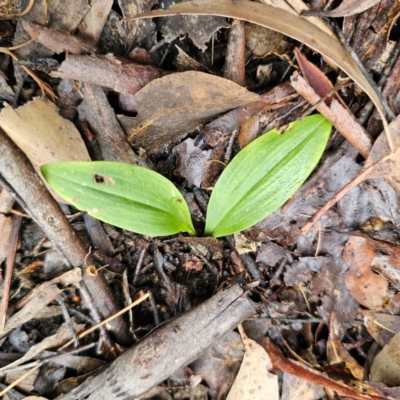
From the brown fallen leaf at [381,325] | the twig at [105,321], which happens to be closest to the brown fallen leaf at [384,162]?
the brown fallen leaf at [381,325]

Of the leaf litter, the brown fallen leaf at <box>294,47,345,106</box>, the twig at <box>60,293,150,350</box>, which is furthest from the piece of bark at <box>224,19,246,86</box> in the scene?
the twig at <box>60,293,150,350</box>

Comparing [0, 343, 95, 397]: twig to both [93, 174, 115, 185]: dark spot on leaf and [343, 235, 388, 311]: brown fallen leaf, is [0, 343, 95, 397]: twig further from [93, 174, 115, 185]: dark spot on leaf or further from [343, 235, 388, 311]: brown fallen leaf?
[343, 235, 388, 311]: brown fallen leaf

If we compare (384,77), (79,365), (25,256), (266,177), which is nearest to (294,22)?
(384,77)

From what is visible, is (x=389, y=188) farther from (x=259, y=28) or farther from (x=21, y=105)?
(x=21, y=105)

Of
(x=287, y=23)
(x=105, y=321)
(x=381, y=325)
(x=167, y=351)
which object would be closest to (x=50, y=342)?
(x=105, y=321)

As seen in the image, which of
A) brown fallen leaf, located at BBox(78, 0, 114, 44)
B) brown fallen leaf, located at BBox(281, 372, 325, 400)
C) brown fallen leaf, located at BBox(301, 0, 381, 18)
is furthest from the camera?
brown fallen leaf, located at BBox(281, 372, 325, 400)

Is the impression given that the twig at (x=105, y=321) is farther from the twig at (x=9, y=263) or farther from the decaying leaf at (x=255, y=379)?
the decaying leaf at (x=255, y=379)
